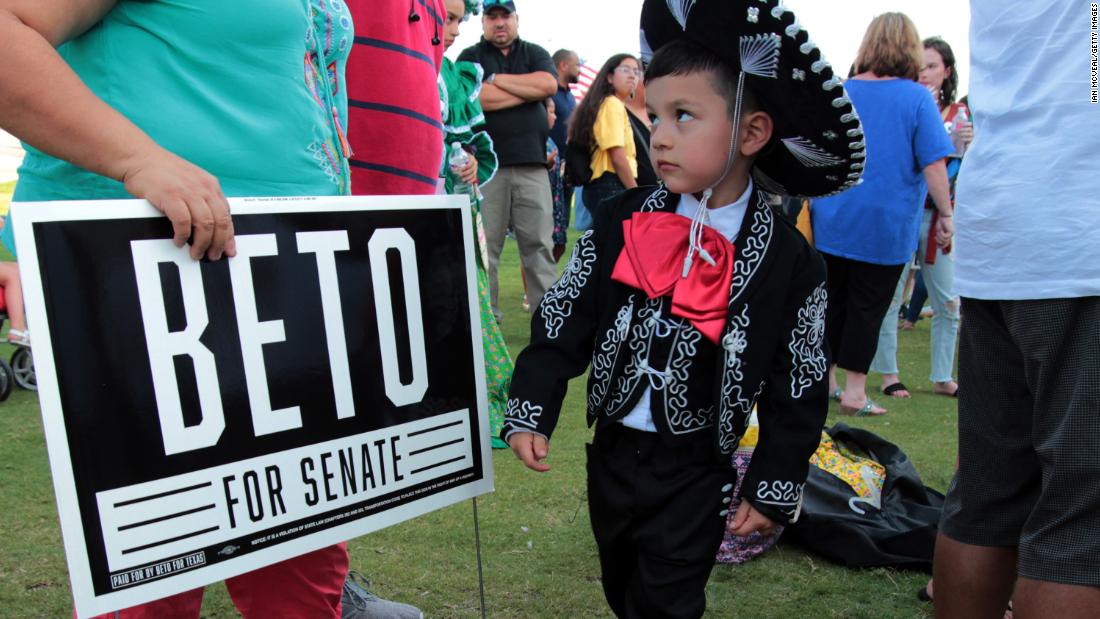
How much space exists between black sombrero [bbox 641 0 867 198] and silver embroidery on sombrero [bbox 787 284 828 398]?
0.27 m

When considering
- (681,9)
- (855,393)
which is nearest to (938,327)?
(855,393)

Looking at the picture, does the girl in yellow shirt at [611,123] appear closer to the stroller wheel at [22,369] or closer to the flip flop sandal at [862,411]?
the flip flop sandal at [862,411]

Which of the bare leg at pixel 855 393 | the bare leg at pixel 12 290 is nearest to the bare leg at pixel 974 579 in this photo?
the bare leg at pixel 12 290

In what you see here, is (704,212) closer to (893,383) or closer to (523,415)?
(523,415)

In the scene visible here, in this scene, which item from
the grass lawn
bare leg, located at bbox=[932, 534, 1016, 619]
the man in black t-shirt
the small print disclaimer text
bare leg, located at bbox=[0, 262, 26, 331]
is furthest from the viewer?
the man in black t-shirt

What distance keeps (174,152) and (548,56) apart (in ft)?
17.2

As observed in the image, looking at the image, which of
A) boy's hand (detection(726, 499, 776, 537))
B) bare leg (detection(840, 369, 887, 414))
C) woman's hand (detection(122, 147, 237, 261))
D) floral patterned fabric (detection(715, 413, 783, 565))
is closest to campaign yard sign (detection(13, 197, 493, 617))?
woman's hand (detection(122, 147, 237, 261))

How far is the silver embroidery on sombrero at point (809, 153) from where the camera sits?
1.83 meters

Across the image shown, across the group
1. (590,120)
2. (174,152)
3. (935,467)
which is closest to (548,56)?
(590,120)

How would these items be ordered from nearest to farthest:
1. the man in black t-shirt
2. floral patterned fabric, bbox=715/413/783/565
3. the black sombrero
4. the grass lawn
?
the black sombrero → the grass lawn → floral patterned fabric, bbox=715/413/783/565 → the man in black t-shirt

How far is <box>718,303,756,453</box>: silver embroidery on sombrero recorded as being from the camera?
176 cm

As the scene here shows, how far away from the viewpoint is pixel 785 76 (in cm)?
172

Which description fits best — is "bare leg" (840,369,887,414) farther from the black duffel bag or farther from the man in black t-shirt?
the man in black t-shirt

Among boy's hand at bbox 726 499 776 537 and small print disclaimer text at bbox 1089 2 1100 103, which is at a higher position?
small print disclaimer text at bbox 1089 2 1100 103
